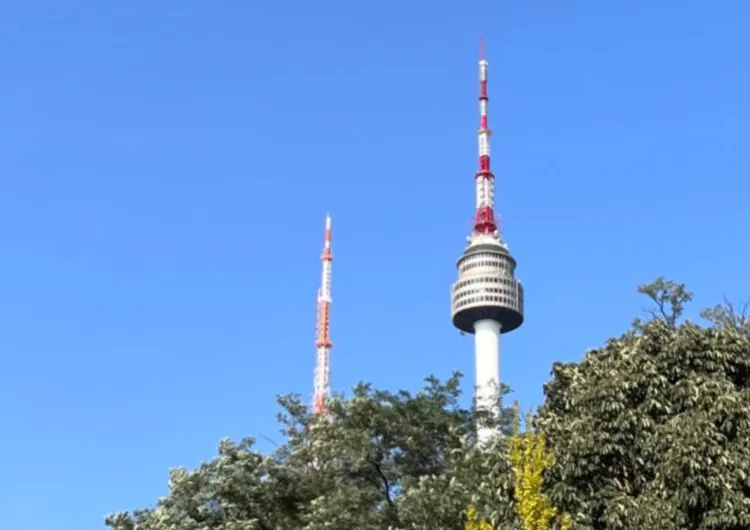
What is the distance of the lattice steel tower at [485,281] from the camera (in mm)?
86562

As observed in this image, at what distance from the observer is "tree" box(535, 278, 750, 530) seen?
15430 mm

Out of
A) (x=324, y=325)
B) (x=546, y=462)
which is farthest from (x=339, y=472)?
(x=324, y=325)

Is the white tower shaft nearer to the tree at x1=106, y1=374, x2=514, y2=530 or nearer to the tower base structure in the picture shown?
the tower base structure

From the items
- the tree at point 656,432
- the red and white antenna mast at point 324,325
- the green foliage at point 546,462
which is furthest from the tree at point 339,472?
the red and white antenna mast at point 324,325

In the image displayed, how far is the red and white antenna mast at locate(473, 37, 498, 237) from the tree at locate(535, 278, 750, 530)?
68.8m

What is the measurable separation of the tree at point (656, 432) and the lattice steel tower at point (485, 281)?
67501 mm

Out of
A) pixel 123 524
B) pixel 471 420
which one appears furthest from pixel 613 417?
pixel 123 524

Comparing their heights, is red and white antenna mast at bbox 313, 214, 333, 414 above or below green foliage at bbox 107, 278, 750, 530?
above

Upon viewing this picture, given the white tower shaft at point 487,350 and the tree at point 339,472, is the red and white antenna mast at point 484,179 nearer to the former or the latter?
the white tower shaft at point 487,350

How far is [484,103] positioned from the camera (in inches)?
3440

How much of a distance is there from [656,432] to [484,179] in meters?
71.7

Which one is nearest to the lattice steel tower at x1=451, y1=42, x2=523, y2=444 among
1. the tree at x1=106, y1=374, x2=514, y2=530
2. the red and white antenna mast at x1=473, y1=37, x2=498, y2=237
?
the red and white antenna mast at x1=473, y1=37, x2=498, y2=237

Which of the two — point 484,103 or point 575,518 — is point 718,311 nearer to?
point 575,518

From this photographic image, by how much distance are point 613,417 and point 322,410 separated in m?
11.3
